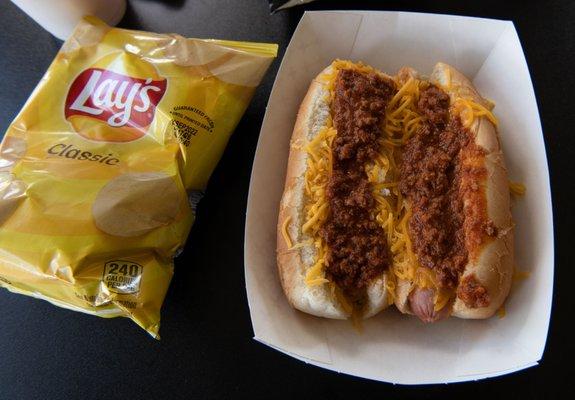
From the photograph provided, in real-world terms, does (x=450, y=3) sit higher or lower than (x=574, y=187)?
higher

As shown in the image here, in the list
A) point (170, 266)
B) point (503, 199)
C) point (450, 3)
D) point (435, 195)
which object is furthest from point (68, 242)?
point (450, 3)

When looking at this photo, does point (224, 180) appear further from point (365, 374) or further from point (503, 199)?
point (503, 199)

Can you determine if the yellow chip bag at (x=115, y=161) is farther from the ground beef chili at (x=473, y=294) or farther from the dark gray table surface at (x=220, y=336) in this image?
the ground beef chili at (x=473, y=294)

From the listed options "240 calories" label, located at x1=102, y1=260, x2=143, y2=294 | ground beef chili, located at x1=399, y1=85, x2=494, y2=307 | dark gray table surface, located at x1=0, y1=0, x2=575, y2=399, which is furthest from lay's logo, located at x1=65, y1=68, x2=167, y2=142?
ground beef chili, located at x1=399, y1=85, x2=494, y2=307

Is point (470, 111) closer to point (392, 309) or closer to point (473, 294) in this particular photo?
point (473, 294)

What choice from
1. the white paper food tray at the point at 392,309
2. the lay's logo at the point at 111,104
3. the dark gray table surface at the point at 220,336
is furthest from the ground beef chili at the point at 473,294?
the lay's logo at the point at 111,104

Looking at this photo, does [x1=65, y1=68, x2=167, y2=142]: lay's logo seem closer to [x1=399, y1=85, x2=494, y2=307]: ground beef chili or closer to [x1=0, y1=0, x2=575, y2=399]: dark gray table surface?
[x1=0, y1=0, x2=575, y2=399]: dark gray table surface
